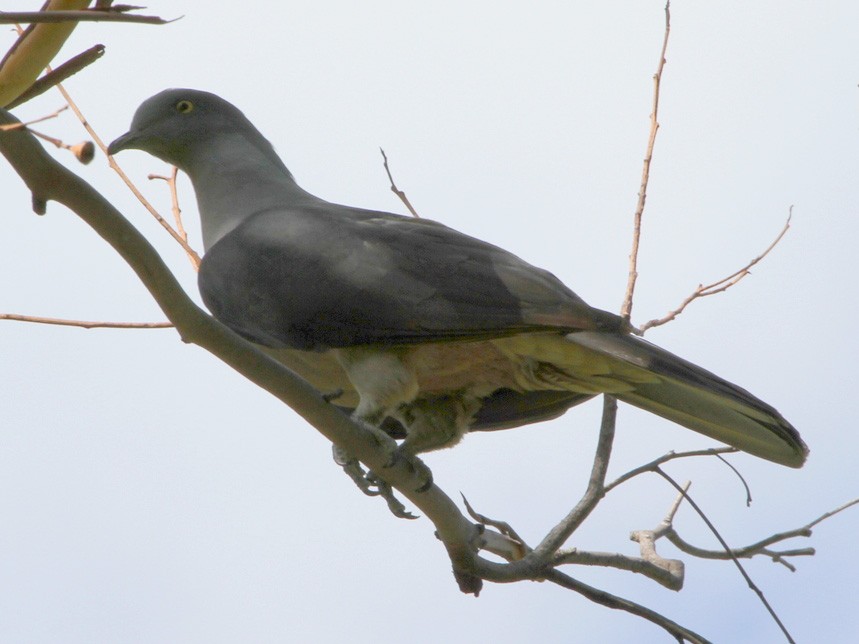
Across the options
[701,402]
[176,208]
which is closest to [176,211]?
[176,208]

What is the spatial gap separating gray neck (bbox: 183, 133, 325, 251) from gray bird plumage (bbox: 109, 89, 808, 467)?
14 centimetres

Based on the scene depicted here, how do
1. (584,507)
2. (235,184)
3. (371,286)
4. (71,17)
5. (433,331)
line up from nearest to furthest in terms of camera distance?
(71,17)
(584,507)
(433,331)
(371,286)
(235,184)

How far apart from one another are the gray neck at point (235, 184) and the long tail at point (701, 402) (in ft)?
4.71

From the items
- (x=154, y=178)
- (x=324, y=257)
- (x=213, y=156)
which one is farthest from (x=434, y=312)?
(x=213, y=156)

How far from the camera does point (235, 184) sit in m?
4.57

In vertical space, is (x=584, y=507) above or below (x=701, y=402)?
below

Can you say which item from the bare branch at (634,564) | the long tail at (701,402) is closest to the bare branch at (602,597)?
the bare branch at (634,564)

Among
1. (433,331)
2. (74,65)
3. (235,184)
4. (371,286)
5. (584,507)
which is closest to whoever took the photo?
(74,65)

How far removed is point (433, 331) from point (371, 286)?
0.93 feet

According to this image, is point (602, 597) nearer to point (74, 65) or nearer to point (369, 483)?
point (369, 483)

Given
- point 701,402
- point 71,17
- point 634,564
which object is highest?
point 701,402

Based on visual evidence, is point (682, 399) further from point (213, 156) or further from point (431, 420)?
point (213, 156)

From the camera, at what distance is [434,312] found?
360cm

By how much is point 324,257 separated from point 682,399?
1.32 m
